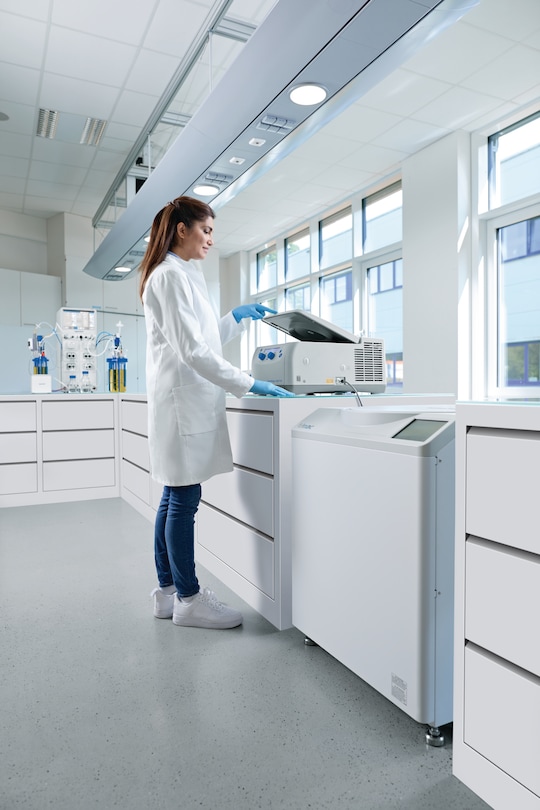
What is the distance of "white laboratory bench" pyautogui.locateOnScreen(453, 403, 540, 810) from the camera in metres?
0.91

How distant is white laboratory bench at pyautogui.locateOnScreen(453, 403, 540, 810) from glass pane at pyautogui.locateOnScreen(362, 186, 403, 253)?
14.7ft

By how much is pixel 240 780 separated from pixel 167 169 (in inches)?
129

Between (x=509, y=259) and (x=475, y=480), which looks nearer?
(x=475, y=480)

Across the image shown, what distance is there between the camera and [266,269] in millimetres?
7684

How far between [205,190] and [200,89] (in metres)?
0.96

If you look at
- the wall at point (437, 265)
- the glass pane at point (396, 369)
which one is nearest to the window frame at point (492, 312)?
the wall at point (437, 265)

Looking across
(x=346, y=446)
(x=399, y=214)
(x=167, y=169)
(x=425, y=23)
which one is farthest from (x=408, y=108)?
(x=346, y=446)

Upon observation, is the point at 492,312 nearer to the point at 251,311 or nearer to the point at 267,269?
the point at 251,311

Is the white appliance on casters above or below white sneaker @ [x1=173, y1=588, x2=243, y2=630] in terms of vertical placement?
above

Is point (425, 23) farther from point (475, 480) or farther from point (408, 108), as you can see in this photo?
point (408, 108)

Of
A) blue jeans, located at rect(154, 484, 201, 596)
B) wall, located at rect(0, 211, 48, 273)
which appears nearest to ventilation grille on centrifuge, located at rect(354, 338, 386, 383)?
blue jeans, located at rect(154, 484, 201, 596)

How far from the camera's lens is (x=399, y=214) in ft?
17.1

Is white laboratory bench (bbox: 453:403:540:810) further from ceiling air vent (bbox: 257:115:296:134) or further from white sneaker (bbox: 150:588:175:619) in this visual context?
ceiling air vent (bbox: 257:115:296:134)

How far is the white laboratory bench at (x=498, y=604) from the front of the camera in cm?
91
